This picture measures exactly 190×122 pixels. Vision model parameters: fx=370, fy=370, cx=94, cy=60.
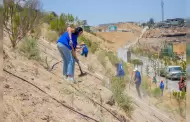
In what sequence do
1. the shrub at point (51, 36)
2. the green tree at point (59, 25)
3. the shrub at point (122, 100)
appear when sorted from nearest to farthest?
the shrub at point (122, 100) → the shrub at point (51, 36) → the green tree at point (59, 25)

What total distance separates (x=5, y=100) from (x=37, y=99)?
58cm

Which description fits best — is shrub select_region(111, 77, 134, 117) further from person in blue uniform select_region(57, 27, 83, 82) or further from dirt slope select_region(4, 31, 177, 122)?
person in blue uniform select_region(57, 27, 83, 82)

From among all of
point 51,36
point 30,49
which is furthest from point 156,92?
point 30,49

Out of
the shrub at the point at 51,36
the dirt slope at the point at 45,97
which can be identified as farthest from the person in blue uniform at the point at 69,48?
the shrub at the point at 51,36

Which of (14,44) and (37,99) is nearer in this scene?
(37,99)

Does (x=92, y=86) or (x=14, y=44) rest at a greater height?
(x=14, y=44)

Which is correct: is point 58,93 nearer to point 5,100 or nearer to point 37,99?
point 37,99

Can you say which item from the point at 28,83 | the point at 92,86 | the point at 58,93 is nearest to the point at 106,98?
the point at 92,86

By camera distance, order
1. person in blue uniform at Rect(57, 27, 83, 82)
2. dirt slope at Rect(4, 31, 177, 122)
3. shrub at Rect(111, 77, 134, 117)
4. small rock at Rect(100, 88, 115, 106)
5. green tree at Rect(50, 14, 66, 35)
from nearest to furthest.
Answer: dirt slope at Rect(4, 31, 177, 122)
person in blue uniform at Rect(57, 27, 83, 82)
small rock at Rect(100, 88, 115, 106)
shrub at Rect(111, 77, 134, 117)
green tree at Rect(50, 14, 66, 35)

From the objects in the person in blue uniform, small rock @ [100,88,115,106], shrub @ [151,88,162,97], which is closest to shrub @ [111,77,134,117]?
small rock @ [100,88,115,106]

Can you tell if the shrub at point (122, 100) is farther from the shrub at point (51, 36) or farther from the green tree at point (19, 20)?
the shrub at point (51, 36)

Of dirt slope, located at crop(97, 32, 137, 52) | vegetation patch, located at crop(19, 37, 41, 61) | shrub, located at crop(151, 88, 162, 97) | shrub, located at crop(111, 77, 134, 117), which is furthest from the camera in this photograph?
dirt slope, located at crop(97, 32, 137, 52)

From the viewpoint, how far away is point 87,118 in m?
5.93

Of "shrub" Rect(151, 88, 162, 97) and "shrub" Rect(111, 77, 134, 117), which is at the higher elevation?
"shrub" Rect(111, 77, 134, 117)
